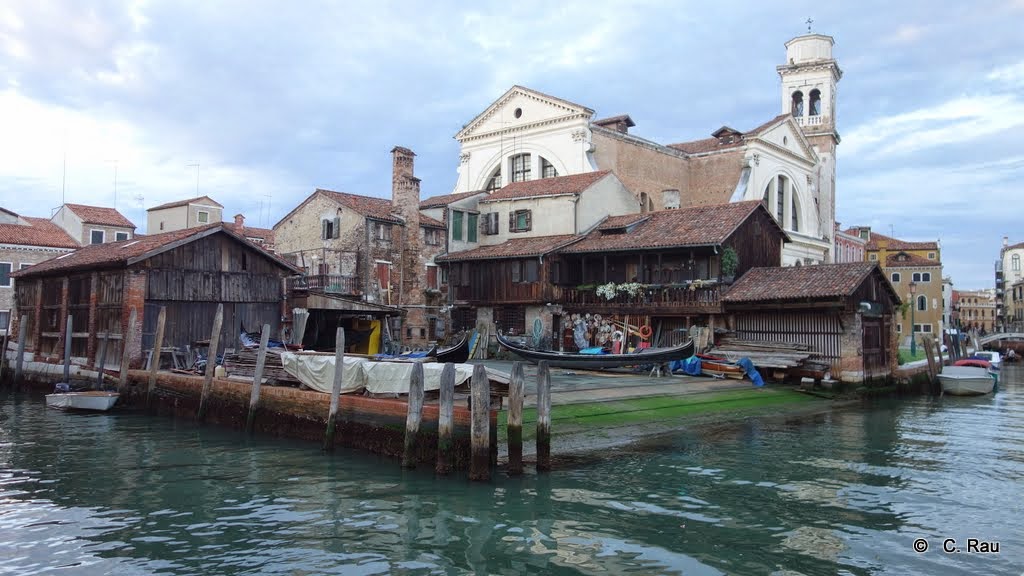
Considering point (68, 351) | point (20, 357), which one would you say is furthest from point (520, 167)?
point (20, 357)

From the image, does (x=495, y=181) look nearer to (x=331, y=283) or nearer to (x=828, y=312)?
(x=331, y=283)

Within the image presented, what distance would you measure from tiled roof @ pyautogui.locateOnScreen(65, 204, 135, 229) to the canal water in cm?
3503

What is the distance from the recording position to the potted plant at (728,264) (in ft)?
82.1

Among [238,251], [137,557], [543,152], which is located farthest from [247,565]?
[543,152]

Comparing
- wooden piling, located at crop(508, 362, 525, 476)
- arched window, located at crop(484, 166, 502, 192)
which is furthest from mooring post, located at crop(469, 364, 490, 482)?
arched window, located at crop(484, 166, 502, 192)

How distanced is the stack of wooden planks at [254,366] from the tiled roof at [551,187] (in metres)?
15.9

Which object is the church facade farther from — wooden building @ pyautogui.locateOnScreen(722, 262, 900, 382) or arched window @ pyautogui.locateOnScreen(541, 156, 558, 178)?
wooden building @ pyautogui.locateOnScreen(722, 262, 900, 382)

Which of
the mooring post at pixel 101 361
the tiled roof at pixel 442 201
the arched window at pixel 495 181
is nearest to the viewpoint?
the mooring post at pixel 101 361

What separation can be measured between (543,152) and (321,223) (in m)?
12.6

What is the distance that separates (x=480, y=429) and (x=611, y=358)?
1204 cm

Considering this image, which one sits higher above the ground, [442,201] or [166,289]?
[442,201]

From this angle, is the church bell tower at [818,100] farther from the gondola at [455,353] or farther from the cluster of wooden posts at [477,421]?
the cluster of wooden posts at [477,421]

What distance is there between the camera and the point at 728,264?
2516cm

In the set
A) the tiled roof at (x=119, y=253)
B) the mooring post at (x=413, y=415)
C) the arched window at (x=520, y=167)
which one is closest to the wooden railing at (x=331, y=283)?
the tiled roof at (x=119, y=253)
